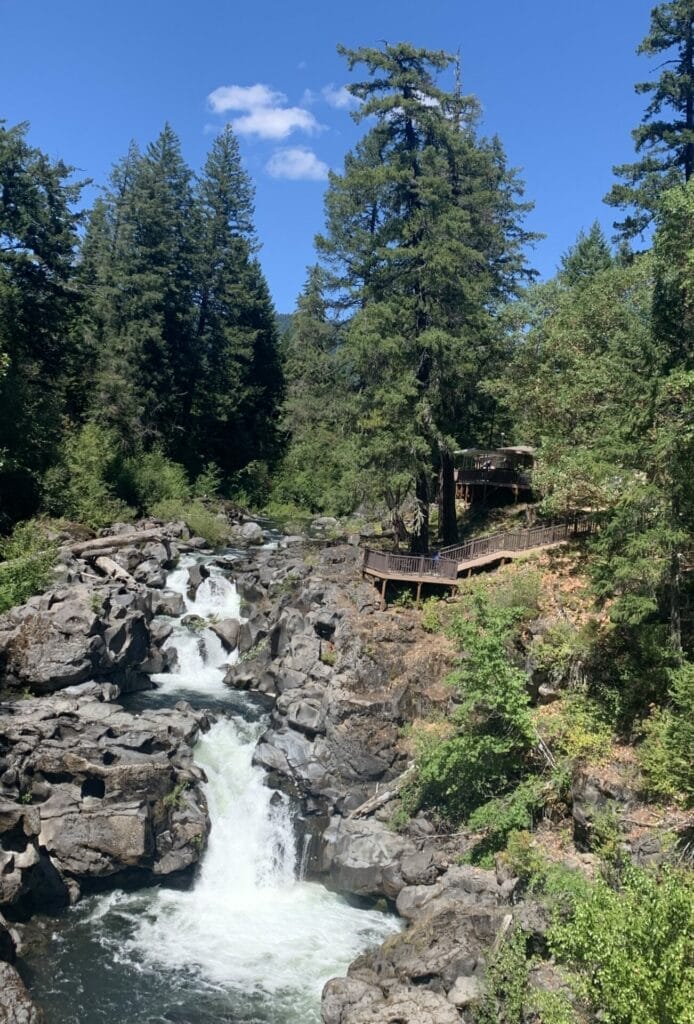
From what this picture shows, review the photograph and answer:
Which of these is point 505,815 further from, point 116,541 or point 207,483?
point 207,483

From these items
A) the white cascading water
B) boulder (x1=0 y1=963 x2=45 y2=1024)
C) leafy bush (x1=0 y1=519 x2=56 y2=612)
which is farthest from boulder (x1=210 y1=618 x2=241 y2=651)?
boulder (x1=0 y1=963 x2=45 y2=1024)

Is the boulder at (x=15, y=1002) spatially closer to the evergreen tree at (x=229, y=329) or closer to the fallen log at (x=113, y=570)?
the fallen log at (x=113, y=570)

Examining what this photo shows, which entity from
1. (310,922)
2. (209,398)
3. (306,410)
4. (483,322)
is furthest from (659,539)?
(209,398)

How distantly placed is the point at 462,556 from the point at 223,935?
14.2 meters

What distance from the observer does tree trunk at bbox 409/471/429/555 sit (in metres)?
25.8

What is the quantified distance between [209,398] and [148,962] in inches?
1592

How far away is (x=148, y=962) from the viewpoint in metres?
15.2

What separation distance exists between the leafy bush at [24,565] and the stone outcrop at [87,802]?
16.9 feet

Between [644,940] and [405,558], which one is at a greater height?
[405,558]

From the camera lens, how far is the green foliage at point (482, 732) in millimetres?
17203

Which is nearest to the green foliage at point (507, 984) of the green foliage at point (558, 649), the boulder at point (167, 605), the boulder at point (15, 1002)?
the green foliage at point (558, 649)

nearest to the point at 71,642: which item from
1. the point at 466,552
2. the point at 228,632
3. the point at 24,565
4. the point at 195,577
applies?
the point at 24,565

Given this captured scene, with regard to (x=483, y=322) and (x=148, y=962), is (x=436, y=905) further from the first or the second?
(x=483, y=322)

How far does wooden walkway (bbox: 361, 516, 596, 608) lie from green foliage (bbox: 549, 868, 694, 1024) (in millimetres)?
14941
